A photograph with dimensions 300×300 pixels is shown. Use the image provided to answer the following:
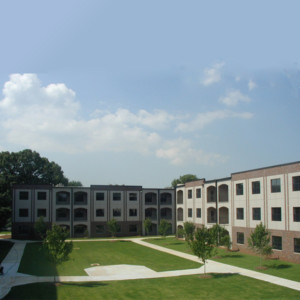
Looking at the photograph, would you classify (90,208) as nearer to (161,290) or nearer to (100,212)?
(100,212)

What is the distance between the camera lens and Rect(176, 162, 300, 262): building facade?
117 feet

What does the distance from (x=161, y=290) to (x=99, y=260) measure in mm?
15259

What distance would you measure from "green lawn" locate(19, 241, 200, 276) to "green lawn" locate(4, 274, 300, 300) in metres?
4.09

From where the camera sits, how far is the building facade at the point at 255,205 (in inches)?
1401

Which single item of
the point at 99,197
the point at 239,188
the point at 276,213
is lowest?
the point at 276,213

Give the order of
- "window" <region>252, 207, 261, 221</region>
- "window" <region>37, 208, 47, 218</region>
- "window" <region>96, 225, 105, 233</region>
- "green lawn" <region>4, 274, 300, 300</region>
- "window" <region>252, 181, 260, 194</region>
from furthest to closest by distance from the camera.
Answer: "window" <region>96, 225, 105, 233</region> → "window" <region>37, 208, 47, 218</region> → "window" <region>252, 181, 260, 194</region> → "window" <region>252, 207, 261, 221</region> → "green lawn" <region>4, 274, 300, 300</region>

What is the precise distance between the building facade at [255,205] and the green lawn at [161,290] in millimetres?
11110

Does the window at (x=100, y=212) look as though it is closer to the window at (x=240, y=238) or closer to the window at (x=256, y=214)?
the window at (x=240, y=238)

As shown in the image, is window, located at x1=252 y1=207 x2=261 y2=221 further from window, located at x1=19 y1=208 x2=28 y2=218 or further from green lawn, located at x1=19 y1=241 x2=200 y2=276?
window, located at x1=19 y1=208 x2=28 y2=218

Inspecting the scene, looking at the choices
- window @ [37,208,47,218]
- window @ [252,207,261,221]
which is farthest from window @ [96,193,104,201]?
window @ [252,207,261,221]

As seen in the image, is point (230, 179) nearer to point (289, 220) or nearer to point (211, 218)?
point (211, 218)

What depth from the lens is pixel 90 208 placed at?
66.2 metres

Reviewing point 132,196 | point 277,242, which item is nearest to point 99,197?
point 132,196

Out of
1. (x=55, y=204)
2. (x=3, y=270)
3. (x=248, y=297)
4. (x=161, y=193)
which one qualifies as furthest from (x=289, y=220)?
(x=55, y=204)
